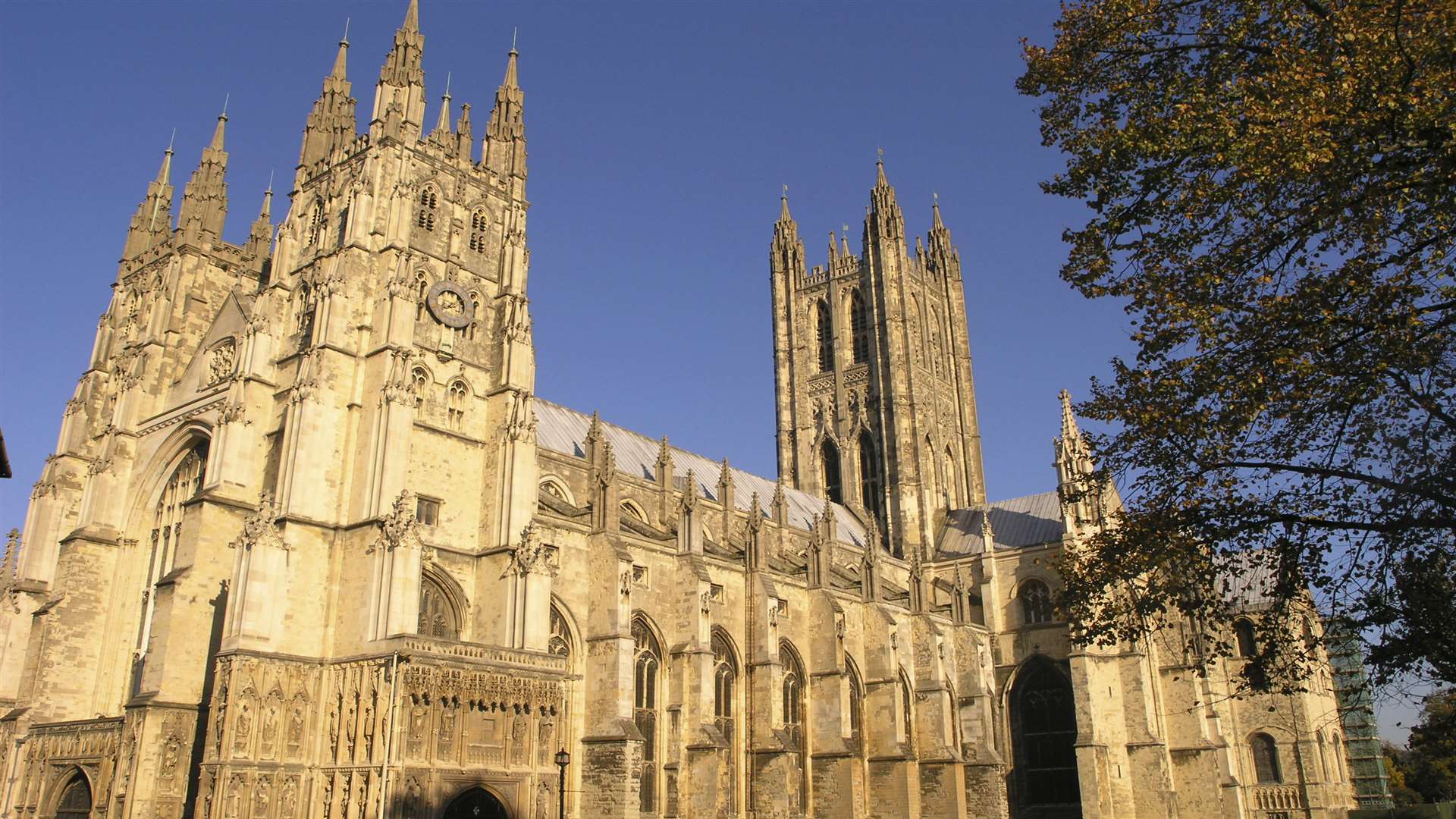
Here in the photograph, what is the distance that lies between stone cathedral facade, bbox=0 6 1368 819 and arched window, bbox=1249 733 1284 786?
54.3 inches

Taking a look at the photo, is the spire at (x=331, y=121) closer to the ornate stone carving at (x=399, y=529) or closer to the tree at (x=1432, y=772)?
the ornate stone carving at (x=399, y=529)

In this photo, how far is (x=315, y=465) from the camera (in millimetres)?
26750

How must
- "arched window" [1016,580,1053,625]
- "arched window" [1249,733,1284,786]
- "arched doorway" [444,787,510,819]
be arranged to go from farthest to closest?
"arched window" [1249,733,1284,786], "arched window" [1016,580,1053,625], "arched doorway" [444,787,510,819]

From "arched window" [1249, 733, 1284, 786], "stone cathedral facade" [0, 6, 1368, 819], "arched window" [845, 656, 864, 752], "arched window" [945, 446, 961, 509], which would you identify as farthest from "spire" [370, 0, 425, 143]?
"arched window" [1249, 733, 1284, 786]

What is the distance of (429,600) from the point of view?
27125 millimetres

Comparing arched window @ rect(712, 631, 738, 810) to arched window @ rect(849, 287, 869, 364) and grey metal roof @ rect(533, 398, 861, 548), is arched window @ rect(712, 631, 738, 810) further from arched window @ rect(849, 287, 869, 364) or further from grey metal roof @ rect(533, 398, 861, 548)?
arched window @ rect(849, 287, 869, 364)

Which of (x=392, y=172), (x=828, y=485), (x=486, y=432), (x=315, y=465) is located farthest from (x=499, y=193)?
(x=828, y=485)

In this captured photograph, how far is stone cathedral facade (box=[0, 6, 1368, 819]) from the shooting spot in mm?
24578

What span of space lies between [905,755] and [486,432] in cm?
1912

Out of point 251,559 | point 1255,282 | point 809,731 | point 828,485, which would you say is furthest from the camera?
point 828,485

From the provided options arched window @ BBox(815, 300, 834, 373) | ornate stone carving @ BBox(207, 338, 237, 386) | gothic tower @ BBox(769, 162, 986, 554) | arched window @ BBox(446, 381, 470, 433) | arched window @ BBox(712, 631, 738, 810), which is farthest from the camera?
arched window @ BBox(815, 300, 834, 373)

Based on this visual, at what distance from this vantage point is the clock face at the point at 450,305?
29797 mm

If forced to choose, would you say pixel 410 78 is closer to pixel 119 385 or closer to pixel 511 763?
pixel 119 385

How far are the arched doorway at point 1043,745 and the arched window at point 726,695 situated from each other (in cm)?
1646
